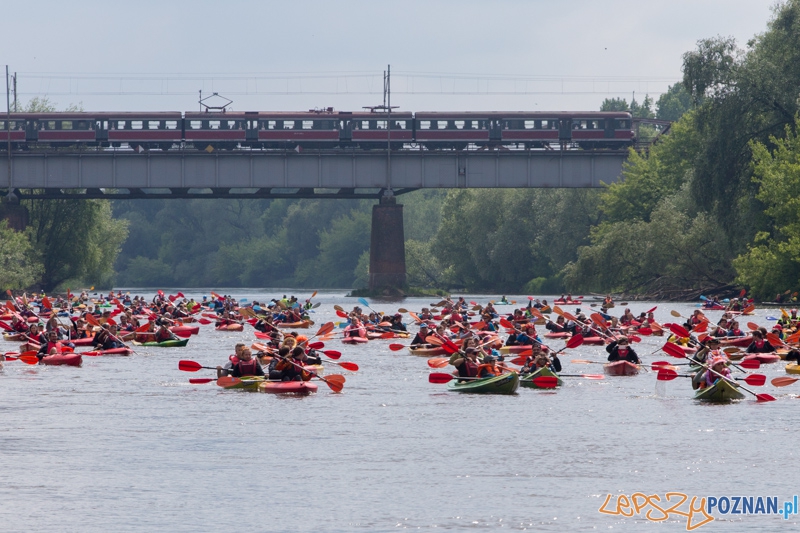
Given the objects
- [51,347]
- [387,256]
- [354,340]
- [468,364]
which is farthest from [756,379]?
[387,256]

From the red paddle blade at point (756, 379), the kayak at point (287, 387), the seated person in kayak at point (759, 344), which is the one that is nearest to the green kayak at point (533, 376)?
the red paddle blade at point (756, 379)

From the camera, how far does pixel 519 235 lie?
309 ft

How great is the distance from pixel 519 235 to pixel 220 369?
67630 mm

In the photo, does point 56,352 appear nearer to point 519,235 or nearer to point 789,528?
point 789,528

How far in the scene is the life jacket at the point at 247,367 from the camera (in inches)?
1104

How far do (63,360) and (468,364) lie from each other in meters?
12.5

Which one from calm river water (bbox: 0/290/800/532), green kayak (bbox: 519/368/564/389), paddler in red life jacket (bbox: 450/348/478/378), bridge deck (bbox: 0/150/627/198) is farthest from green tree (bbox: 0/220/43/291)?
green kayak (bbox: 519/368/564/389)

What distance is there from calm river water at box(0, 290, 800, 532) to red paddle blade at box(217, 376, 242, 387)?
13.3 inches

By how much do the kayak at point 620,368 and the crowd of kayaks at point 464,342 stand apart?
0.09 ft

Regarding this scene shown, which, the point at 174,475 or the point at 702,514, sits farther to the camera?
the point at 174,475

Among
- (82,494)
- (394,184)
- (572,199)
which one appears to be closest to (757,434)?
(82,494)

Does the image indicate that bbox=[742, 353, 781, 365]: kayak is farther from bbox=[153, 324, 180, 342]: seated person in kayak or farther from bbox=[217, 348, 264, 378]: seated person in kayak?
bbox=[153, 324, 180, 342]: seated person in kayak

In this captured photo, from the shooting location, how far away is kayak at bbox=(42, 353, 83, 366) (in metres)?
33.7

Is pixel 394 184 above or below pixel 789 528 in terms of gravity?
above
